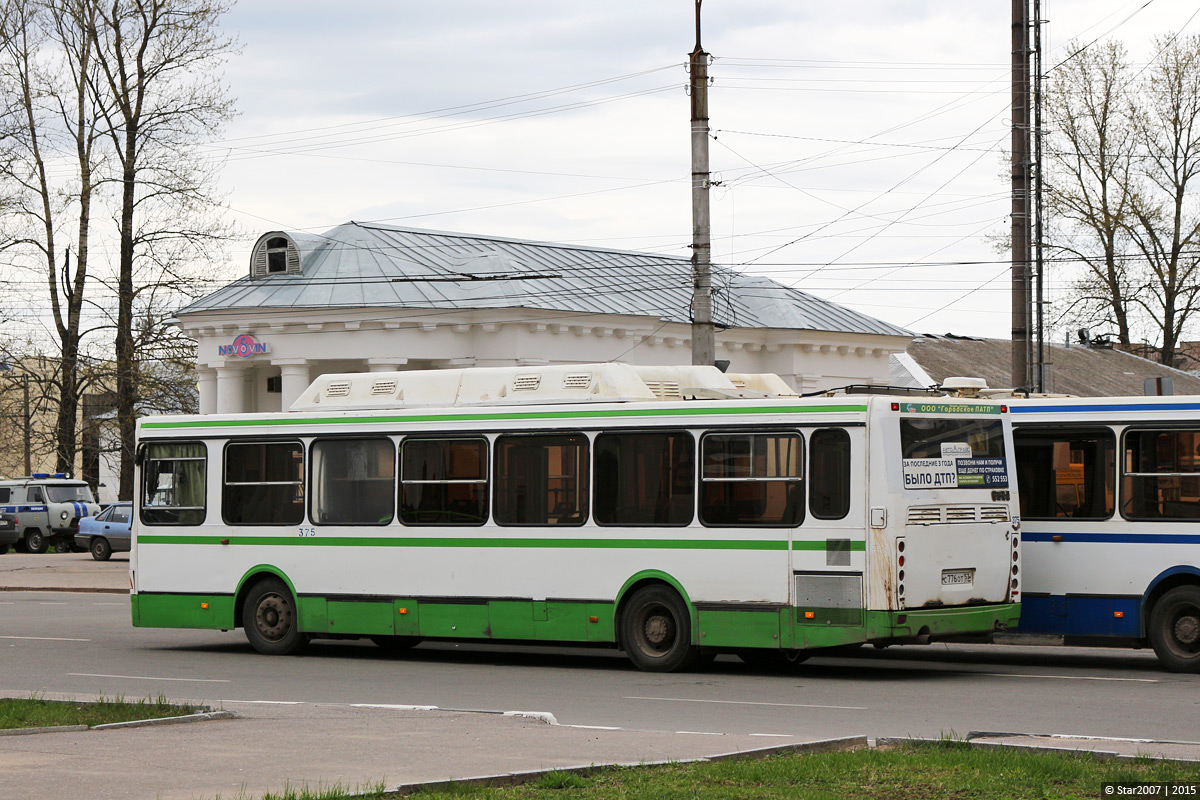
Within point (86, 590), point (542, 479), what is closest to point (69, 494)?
point (86, 590)

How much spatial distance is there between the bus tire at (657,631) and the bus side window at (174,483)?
5.63 m

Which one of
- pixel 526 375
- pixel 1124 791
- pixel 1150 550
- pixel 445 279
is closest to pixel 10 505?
pixel 445 279

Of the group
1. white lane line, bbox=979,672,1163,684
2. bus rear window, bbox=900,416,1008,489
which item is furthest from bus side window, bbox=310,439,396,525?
white lane line, bbox=979,672,1163,684

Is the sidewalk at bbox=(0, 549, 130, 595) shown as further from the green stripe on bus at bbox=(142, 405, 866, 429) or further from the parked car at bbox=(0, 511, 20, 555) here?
the green stripe on bus at bbox=(142, 405, 866, 429)

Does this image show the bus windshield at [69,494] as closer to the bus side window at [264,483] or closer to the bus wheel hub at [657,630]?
the bus side window at [264,483]

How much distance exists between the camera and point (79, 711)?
37.8 feet

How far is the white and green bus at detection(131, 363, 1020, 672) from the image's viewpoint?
14352 millimetres

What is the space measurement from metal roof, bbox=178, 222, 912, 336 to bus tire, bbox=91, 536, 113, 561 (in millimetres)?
6632

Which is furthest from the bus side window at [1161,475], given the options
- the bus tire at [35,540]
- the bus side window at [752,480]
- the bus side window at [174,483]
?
the bus tire at [35,540]

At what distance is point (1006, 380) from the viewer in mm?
58844

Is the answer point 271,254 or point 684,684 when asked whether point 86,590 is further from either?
point 684,684

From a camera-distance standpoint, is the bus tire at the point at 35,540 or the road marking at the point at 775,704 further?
the bus tire at the point at 35,540

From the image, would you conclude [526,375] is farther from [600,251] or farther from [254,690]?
[600,251]

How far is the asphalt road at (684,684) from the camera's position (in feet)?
37.8
